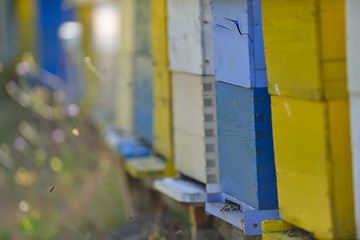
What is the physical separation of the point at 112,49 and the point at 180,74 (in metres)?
2.62

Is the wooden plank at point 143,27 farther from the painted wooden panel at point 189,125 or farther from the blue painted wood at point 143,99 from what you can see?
the painted wooden panel at point 189,125

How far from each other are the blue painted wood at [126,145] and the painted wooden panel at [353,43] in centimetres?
301

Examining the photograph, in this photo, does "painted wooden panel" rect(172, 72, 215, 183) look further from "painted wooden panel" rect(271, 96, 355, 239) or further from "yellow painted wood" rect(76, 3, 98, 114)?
"yellow painted wood" rect(76, 3, 98, 114)

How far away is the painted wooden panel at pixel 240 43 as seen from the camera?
138 inches

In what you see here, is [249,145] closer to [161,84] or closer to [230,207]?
[230,207]

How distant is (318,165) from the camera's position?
289 centimetres

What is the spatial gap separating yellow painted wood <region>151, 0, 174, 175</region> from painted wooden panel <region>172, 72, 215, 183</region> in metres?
0.16

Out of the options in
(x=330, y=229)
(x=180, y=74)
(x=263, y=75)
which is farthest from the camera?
(x=180, y=74)

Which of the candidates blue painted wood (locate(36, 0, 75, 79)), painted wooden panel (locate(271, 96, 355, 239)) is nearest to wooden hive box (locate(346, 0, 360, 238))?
painted wooden panel (locate(271, 96, 355, 239))

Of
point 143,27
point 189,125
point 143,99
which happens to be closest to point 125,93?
point 143,99

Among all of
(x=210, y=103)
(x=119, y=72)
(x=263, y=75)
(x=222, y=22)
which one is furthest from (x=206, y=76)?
(x=119, y=72)

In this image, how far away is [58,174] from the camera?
24.0ft

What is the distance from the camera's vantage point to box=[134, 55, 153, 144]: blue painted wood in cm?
566

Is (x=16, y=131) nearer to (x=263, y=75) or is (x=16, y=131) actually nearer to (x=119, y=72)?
(x=119, y=72)
